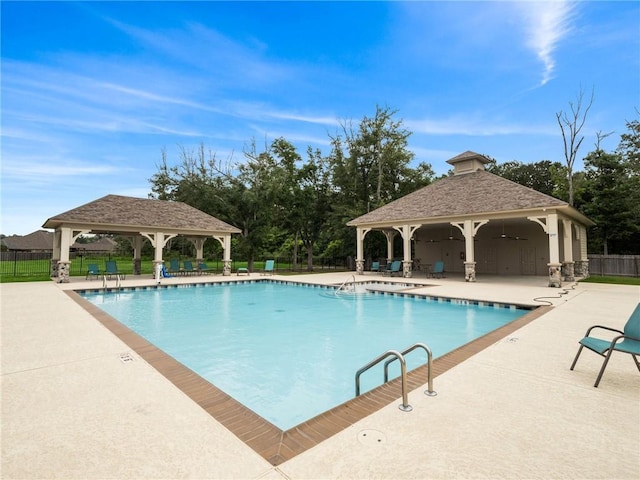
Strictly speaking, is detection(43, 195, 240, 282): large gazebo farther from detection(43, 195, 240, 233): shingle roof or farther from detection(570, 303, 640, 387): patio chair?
detection(570, 303, 640, 387): patio chair

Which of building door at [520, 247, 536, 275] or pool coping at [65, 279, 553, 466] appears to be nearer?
pool coping at [65, 279, 553, 466]

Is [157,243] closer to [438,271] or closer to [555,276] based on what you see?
[438,271]

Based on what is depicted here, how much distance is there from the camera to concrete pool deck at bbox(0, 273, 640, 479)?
218 cm

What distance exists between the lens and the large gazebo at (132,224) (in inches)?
604

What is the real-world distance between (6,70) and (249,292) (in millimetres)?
13210

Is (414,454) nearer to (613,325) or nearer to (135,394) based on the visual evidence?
(135,394)

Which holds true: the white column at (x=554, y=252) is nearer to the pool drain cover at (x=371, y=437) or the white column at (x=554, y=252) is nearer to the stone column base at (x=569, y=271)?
the stone column base at (x=569, y=271)

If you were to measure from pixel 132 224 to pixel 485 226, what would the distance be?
2069 cm

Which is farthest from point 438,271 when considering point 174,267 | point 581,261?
point 174,267

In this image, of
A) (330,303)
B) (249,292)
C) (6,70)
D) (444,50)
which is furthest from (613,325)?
(6,70)

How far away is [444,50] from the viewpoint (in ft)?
51.5

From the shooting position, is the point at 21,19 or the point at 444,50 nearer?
the point at 21,19

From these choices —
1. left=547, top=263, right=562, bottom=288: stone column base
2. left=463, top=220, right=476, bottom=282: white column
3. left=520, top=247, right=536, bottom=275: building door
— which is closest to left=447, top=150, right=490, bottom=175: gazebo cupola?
left=520, top=247, right=536, bottom=275: building door

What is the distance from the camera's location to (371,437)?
101 inches
